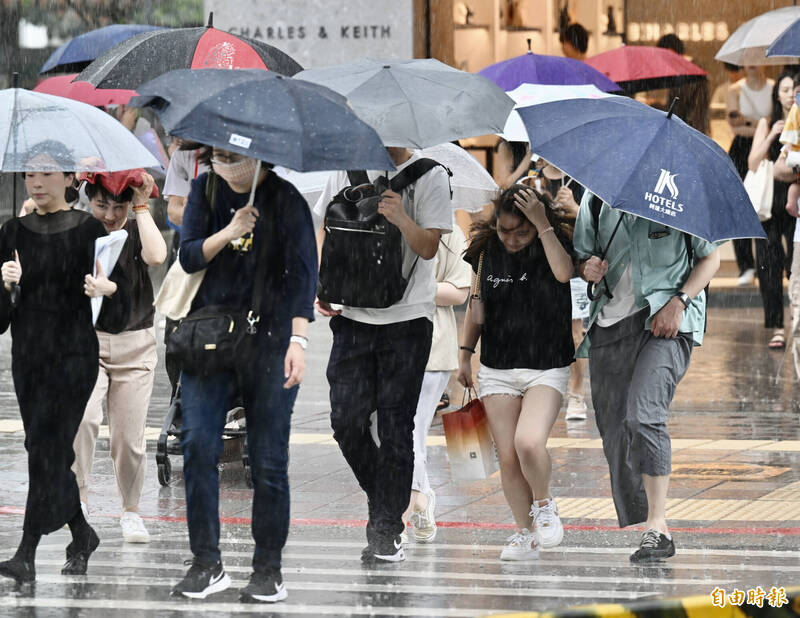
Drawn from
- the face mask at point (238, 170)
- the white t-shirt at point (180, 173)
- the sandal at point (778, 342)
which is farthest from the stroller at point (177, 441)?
the sandal at point (778, 342)

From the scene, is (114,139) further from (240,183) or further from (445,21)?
(445,21)

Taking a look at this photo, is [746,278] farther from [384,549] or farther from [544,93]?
[384,549]

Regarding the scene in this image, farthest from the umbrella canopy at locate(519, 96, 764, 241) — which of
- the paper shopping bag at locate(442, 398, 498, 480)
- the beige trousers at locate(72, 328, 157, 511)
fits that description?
the beige trousers at locate(72, 328, 157, 511)

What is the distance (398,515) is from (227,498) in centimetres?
183

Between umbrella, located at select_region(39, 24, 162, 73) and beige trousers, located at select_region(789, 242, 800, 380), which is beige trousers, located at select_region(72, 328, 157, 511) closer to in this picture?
beige trousers, located at select_region(789, 242, 800, 380)

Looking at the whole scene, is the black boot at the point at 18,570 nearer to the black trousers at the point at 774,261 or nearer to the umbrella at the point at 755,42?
the black trousers at the point at 774,261

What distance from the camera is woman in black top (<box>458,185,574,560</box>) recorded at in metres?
7.26

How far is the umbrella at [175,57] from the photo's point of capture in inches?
341

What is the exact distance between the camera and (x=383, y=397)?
284 inches

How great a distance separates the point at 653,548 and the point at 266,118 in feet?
8.36

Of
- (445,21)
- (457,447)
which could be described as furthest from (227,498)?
(445,21)

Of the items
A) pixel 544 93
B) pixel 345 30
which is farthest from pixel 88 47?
pixel 345 30

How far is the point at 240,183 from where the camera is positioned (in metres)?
6.41

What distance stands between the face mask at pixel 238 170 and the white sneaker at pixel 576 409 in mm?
5300
